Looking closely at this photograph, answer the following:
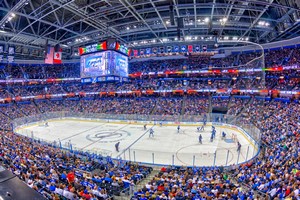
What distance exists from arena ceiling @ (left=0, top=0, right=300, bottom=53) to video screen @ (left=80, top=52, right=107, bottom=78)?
4933 mm

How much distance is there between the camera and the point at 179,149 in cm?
2012

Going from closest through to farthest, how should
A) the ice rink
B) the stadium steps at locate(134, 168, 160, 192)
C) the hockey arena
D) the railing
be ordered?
the hockey arena
the stadium steps at locate(134, 168, 160, 192)
the railing
the ice rink

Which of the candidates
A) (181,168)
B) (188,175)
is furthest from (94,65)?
(188,175)

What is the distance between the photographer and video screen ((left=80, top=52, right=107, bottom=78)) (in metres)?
21.9

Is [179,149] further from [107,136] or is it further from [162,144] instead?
[107,136]

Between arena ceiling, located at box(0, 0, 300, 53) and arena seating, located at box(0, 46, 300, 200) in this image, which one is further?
arena ceiling, located at box(0, 0, 300, 53)

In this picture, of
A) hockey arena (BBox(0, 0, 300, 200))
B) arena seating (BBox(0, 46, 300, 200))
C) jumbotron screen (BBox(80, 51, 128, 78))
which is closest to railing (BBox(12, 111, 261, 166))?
hockey arena (BBox(0, 0, 300, 200))

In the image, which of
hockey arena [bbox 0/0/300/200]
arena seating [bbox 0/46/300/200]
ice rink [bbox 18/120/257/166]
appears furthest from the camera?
ice rink [bbox 18/120/257/166]

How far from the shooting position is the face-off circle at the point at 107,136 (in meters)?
24.5

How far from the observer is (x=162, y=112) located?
37625 mm

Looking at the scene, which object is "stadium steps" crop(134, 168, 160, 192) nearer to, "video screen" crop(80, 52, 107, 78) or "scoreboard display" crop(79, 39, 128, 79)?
"scoreboard display" crop(79, 39, 128, 79)

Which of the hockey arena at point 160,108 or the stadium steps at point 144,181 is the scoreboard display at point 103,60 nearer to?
the hockey arena at point 160,108

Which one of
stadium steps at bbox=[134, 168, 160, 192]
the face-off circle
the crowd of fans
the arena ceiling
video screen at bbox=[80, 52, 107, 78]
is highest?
the arena ceiling

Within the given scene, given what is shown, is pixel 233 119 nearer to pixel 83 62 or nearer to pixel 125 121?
pixel 125 121
